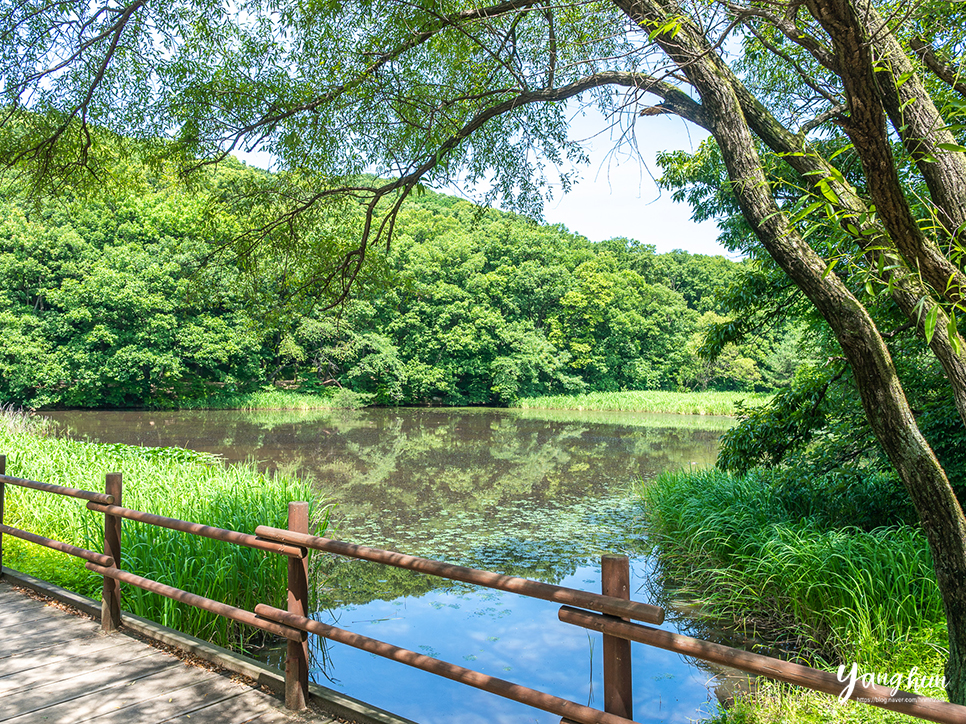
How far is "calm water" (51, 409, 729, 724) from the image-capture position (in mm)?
4711

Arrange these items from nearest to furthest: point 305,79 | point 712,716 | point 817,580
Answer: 1. point 712,716
2. point 817,580
3. point 305,79

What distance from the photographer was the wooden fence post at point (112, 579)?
3.58 meters

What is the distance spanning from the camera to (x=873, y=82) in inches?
66.7

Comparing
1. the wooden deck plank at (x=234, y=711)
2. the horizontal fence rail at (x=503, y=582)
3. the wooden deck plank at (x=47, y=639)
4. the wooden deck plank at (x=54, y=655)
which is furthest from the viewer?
the wooden deck plank at (x=47, y=639)

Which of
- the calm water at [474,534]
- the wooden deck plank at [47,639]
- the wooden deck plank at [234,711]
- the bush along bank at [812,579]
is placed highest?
the wooden deck plank at [47,639]

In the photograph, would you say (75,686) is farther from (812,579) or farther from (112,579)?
(812,579)

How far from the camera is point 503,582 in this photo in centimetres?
239

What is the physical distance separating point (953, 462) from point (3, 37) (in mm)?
8084

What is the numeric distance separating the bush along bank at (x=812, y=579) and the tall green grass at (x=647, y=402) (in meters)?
24.0

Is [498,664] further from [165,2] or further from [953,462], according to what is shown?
[165,2]

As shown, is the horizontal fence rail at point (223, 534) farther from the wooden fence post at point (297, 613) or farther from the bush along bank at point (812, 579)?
the bush along bank at point (812, 579)

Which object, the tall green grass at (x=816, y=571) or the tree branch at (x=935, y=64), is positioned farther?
the tall green grass at (x=816, y=571)

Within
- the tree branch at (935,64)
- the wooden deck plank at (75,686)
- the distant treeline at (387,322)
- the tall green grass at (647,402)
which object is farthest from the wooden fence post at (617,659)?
the tall green grass at (647,402)

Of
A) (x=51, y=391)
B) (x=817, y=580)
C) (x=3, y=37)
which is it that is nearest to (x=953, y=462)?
(x=817, y=580)
